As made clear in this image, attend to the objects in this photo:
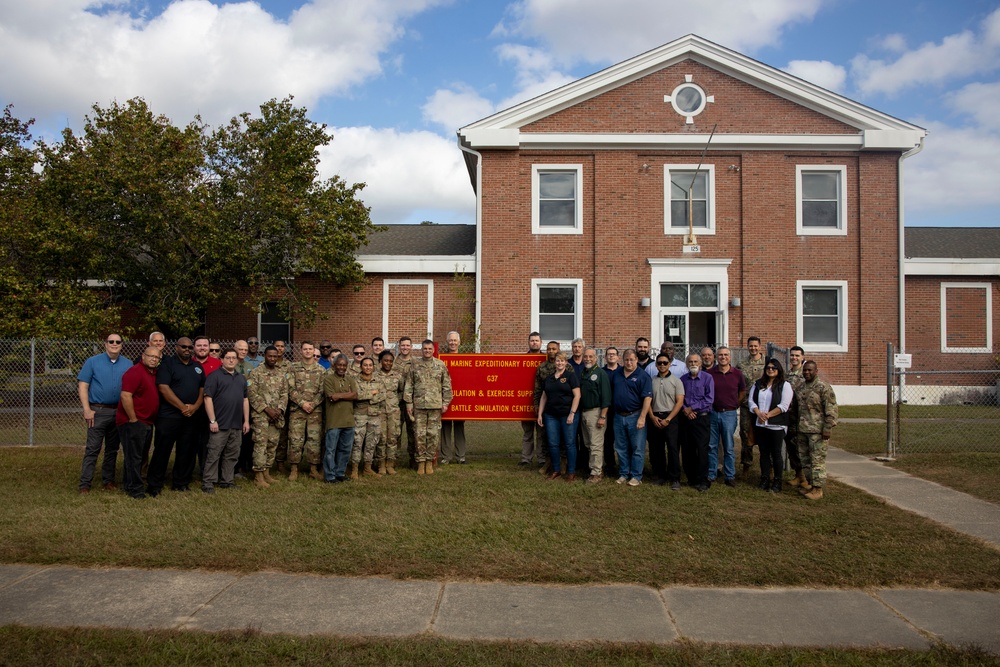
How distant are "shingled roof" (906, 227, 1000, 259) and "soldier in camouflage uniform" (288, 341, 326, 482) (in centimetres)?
1919

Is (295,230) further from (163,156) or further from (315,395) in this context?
(315,395)

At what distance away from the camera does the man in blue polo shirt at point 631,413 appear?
901 centimetres

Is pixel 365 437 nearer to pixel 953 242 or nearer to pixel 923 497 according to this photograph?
pixel 923 497

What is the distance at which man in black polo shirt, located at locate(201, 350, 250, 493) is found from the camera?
8469 millimetres

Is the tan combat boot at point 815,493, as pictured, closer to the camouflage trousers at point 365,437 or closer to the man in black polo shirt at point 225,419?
the camouflage trousers at point 365,437

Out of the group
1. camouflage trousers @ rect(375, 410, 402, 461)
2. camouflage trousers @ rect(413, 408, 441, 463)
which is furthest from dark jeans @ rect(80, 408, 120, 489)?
camouflage trousers @ rect(413, 408, 441, 463)

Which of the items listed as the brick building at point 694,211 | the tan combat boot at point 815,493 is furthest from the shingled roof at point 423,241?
the tan combat boot at point 815,493

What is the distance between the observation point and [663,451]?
926 centimetres

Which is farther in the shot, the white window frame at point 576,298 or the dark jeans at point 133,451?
the white window frame at point 576,298

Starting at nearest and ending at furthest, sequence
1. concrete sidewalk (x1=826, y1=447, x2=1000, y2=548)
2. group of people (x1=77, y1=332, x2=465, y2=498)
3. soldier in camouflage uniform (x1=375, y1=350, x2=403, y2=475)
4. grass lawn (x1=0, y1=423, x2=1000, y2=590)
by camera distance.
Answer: grass lawn (x1=0, y1=423, x2=1000, y2=590)
concrete sidewalk (x1=826, y1=447, x2=1000, y2=548)
group of people (x1=77, y1=332, x2=465, y2=498)
soldier in camouflage uniform (x1=375, y1=350, x2=403, y2=475)

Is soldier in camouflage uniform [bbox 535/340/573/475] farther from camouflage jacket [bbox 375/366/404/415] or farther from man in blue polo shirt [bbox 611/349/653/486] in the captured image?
camouflage jacket [bbox 375/366/404/415]

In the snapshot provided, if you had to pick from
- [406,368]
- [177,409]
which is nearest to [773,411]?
[406,368]

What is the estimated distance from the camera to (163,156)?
53.6 ft

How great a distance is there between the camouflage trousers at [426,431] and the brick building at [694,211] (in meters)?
9.53
